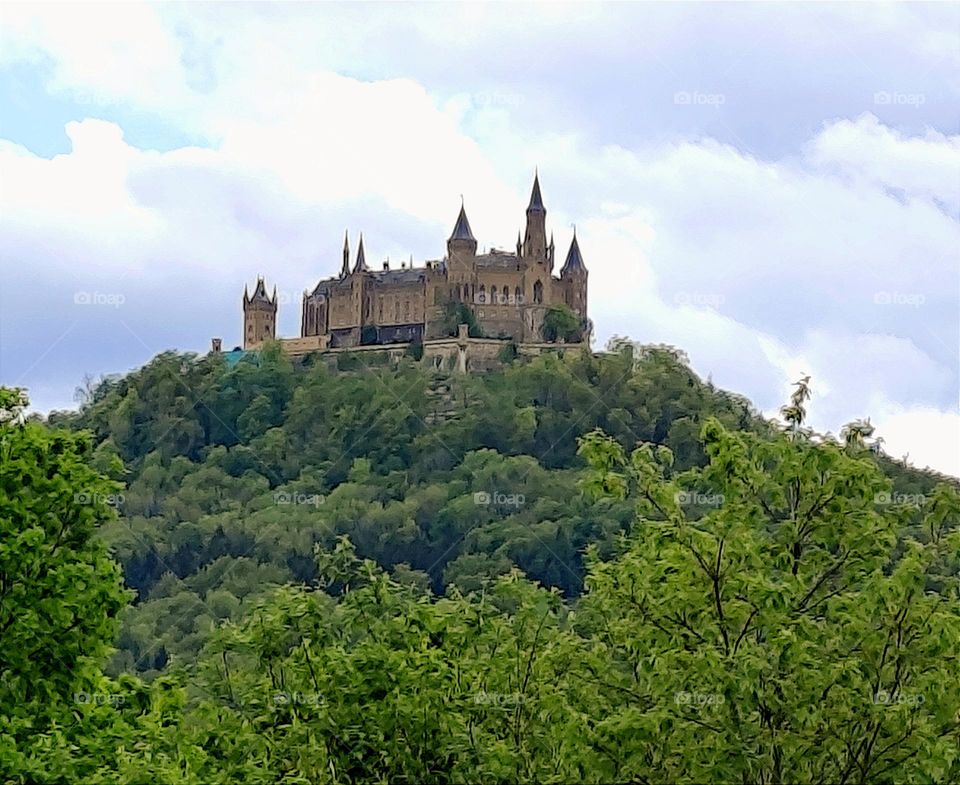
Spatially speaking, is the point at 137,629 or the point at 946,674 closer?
the point at 946,674

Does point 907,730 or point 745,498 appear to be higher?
point 745,498

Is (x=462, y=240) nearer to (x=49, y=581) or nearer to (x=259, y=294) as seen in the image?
(x=259, y=294)

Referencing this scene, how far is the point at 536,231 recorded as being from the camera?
443ft

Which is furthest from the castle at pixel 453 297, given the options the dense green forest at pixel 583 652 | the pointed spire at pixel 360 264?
the dense green forest at pixel 583 652

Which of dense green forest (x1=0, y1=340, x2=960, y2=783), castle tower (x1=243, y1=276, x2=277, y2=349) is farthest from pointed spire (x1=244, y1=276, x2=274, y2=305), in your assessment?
dense green forest (x1=0, y1=340, x2=960, y2=783)

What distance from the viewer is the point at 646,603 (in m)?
19.8

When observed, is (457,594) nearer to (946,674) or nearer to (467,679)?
(467,679)

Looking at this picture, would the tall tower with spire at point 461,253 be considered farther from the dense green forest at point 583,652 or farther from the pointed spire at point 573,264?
the dense green forest at point 583,652

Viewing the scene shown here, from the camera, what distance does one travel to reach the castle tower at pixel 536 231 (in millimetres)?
132250

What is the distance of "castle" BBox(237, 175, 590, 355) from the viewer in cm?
12975

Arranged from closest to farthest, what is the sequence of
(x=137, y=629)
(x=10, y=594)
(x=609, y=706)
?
(x=10, y=594) < (x=609, y=706) < (x=137, y=629)

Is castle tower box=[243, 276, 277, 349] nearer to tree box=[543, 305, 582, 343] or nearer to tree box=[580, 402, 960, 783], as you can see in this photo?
tree box=[543, 305, 582, 343]

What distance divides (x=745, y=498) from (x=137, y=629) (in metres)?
71.8

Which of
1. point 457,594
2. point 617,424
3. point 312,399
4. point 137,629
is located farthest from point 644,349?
point 457,594
